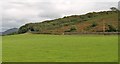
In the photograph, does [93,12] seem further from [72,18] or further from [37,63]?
[37,63]

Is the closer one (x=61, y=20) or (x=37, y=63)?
(x=37, y=63)

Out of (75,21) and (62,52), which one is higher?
(62,52)

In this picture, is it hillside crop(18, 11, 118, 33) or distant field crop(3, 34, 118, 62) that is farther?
hillside crop(18, 11, 118, 33)

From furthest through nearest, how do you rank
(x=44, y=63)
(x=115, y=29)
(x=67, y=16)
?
(x=67, y=16) → (x=115, y=29) → (x=44, y=63)

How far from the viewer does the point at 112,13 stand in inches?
3164

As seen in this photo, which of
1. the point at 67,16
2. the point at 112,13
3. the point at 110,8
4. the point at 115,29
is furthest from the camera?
the point at 67,16

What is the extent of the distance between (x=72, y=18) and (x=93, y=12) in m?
6.50

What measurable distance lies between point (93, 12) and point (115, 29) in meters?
36.2

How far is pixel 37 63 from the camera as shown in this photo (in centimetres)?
1249

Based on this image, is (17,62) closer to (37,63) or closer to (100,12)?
(37,63)

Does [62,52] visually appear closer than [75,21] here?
Yes

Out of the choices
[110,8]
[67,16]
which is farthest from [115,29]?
[67,16]

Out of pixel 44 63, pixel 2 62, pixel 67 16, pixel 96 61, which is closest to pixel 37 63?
pixel 44 63

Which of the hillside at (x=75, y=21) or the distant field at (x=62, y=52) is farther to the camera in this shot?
the hillside at (x=75, y=21)
